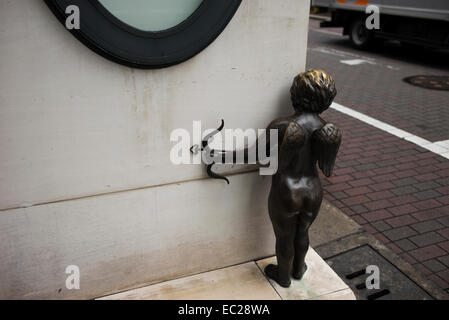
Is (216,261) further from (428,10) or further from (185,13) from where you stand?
(428,10)

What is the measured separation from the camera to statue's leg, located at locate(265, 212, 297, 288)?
267 centimetres

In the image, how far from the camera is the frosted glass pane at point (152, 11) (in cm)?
223

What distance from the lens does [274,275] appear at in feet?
9.89

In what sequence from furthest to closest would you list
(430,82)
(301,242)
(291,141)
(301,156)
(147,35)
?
(430,82)
(301,242)
(301,156)
(291,141)
(147,35)

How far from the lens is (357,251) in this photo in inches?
142

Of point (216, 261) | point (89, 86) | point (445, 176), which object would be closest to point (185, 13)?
point (89, 86)

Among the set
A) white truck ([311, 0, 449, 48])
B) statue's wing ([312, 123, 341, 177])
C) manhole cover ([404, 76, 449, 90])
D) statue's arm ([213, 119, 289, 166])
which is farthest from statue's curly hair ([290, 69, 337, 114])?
white truck ([311, 0, 449, 48])

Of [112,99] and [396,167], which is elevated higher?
[112,99]

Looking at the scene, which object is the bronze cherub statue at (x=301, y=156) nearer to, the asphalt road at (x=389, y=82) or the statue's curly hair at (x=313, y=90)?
the statue's curly hair at (x=313, y=90)

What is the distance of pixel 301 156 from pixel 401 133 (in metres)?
4.58

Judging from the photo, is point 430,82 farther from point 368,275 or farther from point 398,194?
point 368,275

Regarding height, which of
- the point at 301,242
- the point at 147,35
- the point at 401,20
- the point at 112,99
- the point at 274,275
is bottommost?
the point at 274,275

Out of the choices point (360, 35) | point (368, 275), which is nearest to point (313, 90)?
point (368, 275)

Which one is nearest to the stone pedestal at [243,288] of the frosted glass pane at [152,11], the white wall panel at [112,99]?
the white wall panel at [112,99]
